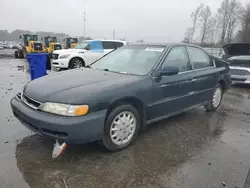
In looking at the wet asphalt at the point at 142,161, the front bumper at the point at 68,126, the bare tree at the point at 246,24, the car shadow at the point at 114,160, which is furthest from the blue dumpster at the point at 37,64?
the bare tree at the point at 246,24

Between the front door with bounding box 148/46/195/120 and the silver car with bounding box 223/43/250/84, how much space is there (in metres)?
4.97

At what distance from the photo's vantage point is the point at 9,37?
305ft

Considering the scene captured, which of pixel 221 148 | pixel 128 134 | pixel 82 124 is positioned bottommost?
pixel 221 148

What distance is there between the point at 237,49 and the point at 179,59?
5910 millimetres

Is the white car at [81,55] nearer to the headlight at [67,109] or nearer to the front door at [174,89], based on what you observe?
the front door at [174,89]

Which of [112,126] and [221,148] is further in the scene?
[221,148]

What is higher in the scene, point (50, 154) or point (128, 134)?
point (128, 134)

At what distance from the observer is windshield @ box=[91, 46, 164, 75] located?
11.8 ft

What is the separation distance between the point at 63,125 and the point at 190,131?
2443 mm

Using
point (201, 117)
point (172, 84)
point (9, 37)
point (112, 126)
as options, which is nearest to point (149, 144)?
point (112, 126)

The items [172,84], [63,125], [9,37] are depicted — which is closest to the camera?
[63,125]

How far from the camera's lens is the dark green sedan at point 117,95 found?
264cm

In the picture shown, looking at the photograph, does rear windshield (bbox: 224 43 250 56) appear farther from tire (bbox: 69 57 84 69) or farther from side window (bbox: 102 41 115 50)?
tire (bbox: 69 57 84 69)

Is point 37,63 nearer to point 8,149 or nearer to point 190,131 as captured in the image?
point 8,149
